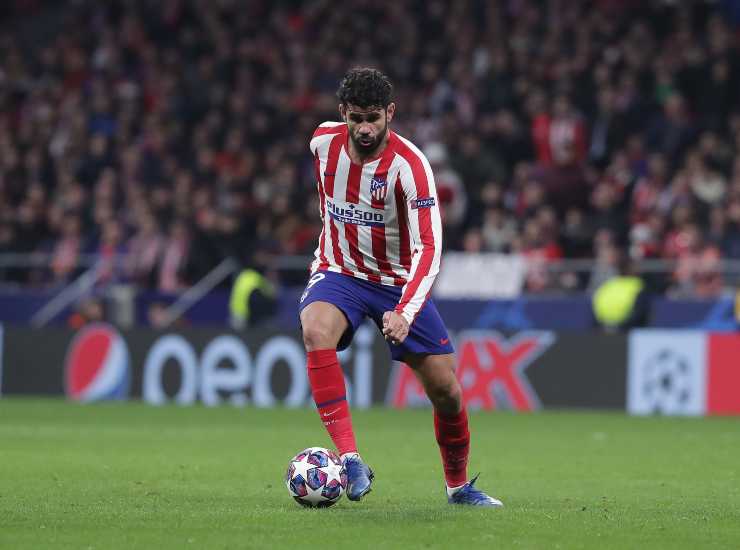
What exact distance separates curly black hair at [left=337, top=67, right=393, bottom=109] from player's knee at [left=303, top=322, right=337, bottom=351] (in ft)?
3.51

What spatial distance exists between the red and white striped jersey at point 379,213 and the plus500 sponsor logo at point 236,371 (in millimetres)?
9768

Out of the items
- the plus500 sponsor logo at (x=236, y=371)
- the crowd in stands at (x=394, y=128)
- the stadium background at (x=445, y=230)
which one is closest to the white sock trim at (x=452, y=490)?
the stadium background at (x=445, y=230)

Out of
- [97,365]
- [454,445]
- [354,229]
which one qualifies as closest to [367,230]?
[354,229]

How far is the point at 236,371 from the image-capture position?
1789cm

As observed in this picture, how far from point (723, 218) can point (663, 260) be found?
0.85 meters

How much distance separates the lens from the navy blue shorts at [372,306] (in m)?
7.28

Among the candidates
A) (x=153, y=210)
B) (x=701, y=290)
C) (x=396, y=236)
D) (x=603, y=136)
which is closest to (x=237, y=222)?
(x=153, y=210)

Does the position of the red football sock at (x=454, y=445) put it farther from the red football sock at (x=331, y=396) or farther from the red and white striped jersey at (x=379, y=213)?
the red and white striped jersey at (x=379, y=213)

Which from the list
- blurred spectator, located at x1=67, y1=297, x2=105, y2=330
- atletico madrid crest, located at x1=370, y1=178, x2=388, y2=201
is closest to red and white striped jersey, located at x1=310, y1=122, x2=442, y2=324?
atletico madrid crest, located at x1=370, y1=178, x2=388, y2=201

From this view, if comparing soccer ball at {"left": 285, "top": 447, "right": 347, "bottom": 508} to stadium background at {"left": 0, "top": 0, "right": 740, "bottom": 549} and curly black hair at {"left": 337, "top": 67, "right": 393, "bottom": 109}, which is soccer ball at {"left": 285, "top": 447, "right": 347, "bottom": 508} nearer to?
curly black hair at {"left": 337, "top": 67, "right": 393, "bottom": 109}

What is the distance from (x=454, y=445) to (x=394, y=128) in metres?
13.6

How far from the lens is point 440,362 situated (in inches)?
287

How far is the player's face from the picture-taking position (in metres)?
7.18

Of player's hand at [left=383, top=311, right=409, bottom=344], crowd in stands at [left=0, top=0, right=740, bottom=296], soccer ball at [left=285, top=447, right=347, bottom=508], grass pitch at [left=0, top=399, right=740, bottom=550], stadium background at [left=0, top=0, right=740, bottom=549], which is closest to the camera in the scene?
grass pitch at [left=0, top=399, right=740, bottom=550]
